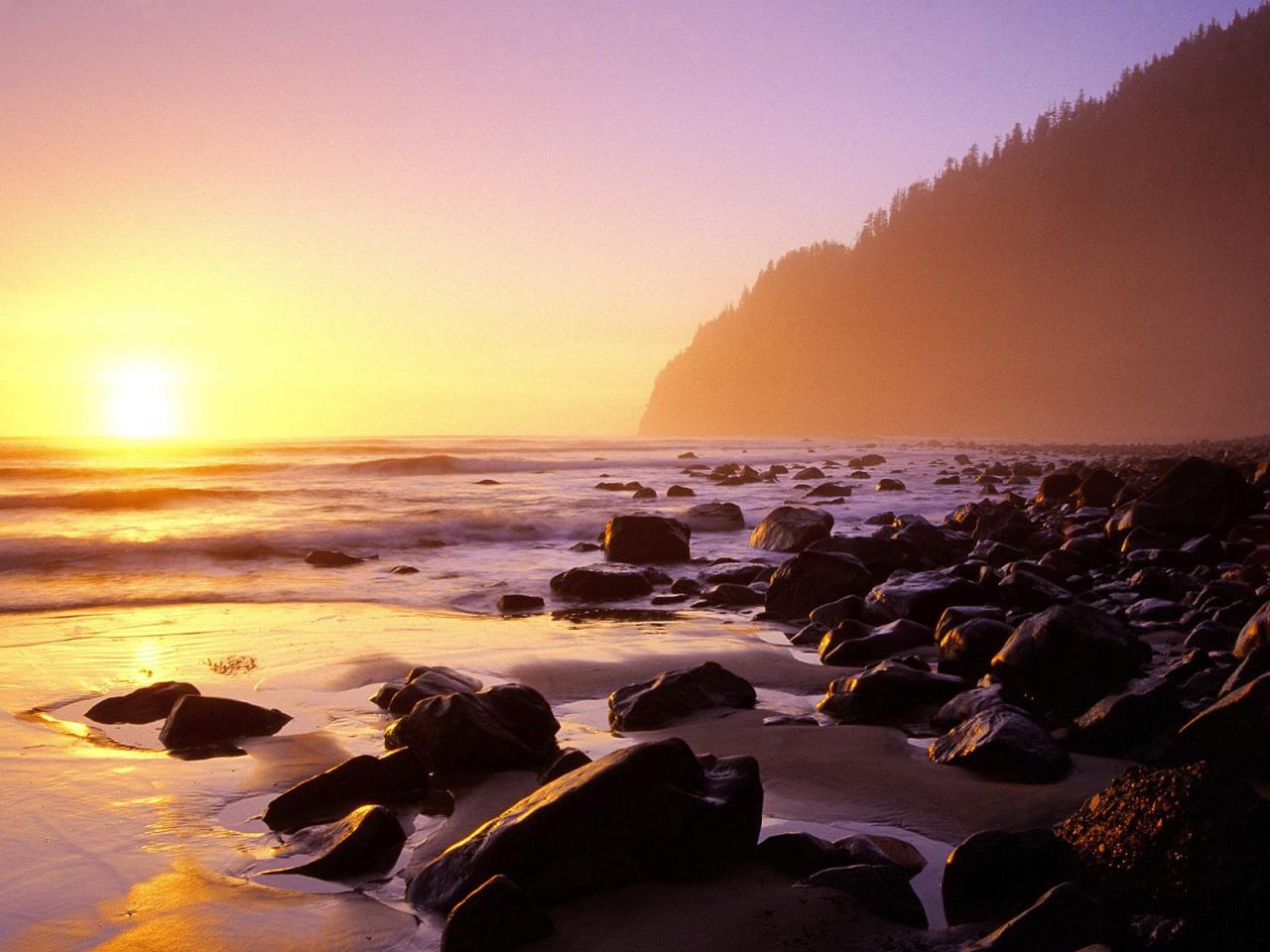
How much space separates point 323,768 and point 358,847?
108 cm

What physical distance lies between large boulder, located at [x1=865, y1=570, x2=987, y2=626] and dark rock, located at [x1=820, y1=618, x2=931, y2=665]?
0.49 meters

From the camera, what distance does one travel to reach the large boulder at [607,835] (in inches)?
99.2

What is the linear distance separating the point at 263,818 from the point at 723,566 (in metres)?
6.71

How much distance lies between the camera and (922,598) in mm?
6531

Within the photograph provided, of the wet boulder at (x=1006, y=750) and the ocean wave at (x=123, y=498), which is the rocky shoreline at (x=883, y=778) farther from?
the ocean wave at (x=123, y=498)

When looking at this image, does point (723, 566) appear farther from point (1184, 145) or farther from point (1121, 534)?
Answer: point (1184, 145)

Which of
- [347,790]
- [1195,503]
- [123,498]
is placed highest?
[123,498]

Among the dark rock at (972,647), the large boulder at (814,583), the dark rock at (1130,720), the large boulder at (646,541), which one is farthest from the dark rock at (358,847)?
the large boulder at (646,541)

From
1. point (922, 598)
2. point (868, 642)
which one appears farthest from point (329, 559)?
point (868, 642)

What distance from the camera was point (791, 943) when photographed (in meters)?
2.25

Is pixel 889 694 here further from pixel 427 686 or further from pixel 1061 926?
pixel 1061 926

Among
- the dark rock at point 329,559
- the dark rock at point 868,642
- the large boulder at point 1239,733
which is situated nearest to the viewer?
the large boulder at point 1239,733

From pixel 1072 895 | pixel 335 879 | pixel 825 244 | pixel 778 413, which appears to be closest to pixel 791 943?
pixel 1072 895

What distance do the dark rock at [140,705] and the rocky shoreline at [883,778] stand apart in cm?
2
